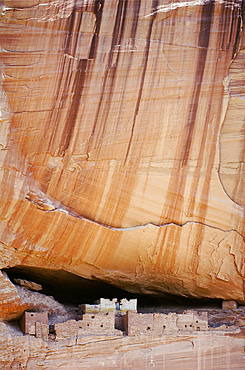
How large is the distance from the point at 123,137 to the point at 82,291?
3.90 m

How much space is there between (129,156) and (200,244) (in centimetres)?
212

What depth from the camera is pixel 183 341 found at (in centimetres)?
861

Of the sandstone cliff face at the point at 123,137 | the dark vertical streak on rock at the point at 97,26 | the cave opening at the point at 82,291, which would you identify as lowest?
the cave opening at the point at 82,291

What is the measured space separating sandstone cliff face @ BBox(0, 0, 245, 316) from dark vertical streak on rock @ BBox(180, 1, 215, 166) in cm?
2

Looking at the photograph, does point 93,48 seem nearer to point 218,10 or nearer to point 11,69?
point 11,69

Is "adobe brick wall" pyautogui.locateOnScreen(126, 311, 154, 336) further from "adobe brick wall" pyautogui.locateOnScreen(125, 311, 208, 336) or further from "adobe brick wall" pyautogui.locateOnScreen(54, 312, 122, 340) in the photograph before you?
"adobe brick wall" pyautogui.locateOnScreen(54, 312, 122, 340)

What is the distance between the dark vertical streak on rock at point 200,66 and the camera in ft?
27.4

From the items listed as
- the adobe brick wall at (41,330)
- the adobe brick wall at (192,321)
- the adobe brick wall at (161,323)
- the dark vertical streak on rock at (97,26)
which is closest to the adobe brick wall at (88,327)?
the adobe brick wall at (41,330)

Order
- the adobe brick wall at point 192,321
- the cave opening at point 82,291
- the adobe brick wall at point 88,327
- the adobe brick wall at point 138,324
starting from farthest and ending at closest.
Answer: the cave opening at point 82,291 → the adobe brick wall at point 192,321 → the adobe brick wall at point 138,324 → the adobe brick wall at point 88,327

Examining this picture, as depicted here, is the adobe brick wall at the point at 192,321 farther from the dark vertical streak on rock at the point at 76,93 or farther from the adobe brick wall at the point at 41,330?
the dark vertical streak on rock at the point at 76,93

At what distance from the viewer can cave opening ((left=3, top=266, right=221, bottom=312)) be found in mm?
9469

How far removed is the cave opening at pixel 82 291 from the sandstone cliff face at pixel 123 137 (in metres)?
0.71

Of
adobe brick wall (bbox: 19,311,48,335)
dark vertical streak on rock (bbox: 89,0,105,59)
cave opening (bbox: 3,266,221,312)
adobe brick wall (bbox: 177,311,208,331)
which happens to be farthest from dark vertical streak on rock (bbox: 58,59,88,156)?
adobe brick wall (bbox: 177,311,208,331)

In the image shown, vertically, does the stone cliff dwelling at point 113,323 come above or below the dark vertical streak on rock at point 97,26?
below
